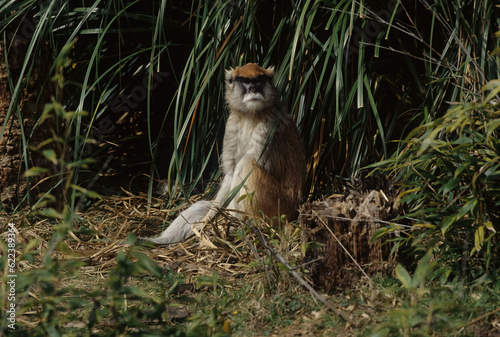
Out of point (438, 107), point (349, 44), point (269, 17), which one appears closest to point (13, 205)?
point (269, 17)

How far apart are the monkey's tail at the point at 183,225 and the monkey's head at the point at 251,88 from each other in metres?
0.68

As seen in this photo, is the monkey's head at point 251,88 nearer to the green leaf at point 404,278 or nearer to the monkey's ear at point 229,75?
the monkey's ear at point 229,75

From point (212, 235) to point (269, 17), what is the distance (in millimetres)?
1614

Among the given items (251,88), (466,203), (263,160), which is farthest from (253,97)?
(466,203)

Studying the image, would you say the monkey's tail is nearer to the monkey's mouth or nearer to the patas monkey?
the patas monkey

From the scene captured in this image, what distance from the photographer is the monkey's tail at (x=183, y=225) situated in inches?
140

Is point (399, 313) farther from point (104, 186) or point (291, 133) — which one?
point (104, 186)

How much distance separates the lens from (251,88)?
357 cm

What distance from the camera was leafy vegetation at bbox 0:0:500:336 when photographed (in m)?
2.35

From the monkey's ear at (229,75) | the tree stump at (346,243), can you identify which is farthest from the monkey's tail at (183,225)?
the tree stump at (346,243)

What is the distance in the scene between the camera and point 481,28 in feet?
10.5

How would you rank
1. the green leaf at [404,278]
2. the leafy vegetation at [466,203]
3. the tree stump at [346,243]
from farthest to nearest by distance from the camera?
the tree stump at [346,243]
the leafy vegetation at [466,203]
the green leaf at [404,278]

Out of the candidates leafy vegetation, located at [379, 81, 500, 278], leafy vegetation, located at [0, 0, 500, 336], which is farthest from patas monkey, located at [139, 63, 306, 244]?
leafy vegetation, located at [379, 81, 500, 278]

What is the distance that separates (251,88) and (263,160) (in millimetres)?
470
